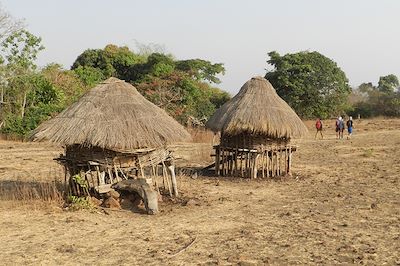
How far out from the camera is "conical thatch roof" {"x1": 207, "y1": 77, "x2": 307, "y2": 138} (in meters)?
12.8

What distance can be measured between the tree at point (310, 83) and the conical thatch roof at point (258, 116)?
62.7 feet

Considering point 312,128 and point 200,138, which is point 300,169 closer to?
point 200,138

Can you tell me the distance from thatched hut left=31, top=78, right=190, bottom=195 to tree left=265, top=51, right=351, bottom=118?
2361 cm

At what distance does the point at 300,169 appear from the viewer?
596 inches

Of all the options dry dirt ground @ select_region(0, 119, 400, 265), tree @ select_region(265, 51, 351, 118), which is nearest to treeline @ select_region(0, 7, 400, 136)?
tree @ select_region(265, 51, 351, 118)

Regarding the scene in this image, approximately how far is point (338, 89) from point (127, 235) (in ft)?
93.4

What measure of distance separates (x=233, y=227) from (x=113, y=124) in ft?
10.5

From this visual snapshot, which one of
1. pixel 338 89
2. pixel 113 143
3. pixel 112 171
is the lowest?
pixel 112 171

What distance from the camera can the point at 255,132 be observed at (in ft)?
42.7

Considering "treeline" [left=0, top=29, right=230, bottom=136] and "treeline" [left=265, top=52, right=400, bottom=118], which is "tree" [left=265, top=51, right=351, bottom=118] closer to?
"treeline" [left=265, top=52, right=400, bottom=118]

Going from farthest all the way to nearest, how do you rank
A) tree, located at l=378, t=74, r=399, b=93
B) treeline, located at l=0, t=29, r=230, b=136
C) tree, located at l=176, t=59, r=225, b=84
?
tree, located at l=378, t=74, r=399, b=93 → tree, located at l=176, t=59, r=225, b=84 → treeline, located at l=0, t=29, r=230, b=136

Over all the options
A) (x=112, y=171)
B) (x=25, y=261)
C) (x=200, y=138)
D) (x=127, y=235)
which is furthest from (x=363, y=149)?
(x=25, y=261)

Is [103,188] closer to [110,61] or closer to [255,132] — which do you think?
[255,132]

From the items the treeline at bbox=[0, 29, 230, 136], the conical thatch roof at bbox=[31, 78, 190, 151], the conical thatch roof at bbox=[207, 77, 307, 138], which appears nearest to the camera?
the conical thatch roof at bbox=[31, 78, 190, 151]
